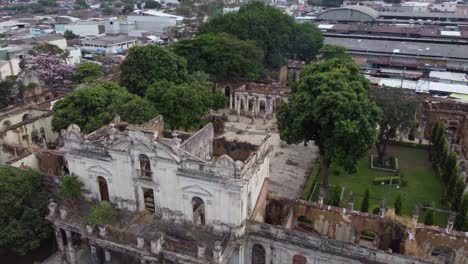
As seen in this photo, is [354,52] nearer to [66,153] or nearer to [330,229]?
[330,229]

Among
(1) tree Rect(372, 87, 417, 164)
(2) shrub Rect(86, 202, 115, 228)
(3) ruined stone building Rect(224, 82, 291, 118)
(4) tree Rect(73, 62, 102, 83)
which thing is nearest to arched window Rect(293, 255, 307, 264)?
(2) shrub Rect(86, 202, 115, 228)

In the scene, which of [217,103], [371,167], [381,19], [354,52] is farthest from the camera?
[381,19]

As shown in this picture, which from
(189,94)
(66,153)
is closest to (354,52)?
(189,94)

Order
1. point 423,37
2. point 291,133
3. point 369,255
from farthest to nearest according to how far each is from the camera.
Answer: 1. point 423,37
2. point 291,133
3. point 369,255

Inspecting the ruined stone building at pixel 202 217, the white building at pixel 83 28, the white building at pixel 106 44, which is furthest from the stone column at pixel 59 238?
the white building at pixel 83 28

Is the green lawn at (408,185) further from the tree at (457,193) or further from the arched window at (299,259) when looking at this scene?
the arched window at (299,259)

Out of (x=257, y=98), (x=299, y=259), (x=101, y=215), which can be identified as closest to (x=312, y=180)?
(x=299, y=259)
